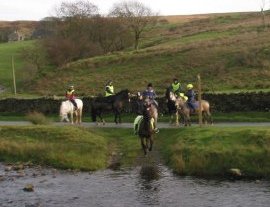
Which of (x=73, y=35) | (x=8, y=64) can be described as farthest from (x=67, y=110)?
(x=8, y=64)

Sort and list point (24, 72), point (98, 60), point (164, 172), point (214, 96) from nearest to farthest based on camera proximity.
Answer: point (164, 172), point (214, 96), point (98, 60), point (24, 72)

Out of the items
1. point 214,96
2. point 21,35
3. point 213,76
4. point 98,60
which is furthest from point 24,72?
point 21,35

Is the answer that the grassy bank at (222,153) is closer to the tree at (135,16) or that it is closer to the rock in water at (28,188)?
the rock in water at (28,188)

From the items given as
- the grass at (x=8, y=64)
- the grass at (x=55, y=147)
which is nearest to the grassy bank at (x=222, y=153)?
the grass at (x=55, y=147)

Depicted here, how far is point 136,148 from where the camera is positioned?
29453 millimetres

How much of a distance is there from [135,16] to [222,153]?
7856cm

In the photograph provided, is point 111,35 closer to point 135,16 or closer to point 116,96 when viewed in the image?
point 135,16

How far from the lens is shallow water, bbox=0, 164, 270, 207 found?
66.8 ft

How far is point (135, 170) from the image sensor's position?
1011 inches

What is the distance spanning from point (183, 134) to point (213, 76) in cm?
3360

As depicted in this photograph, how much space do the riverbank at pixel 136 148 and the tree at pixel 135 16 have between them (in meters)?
64.1

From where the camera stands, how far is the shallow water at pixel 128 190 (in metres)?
20.4

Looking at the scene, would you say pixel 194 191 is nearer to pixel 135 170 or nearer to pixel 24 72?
pixel 135 170

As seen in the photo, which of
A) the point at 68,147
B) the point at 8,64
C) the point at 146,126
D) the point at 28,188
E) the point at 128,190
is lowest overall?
the point at 128,190
